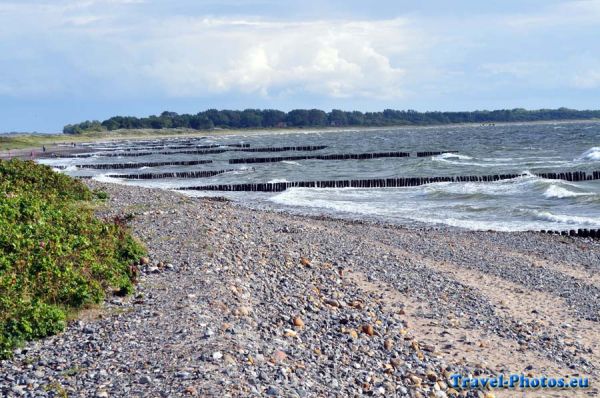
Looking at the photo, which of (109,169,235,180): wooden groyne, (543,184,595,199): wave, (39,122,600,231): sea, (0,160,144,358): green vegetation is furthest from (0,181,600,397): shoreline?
(109,169,235,180): wooden groyne

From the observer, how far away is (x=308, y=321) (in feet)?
29.5

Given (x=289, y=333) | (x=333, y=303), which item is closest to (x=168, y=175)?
(x=333, y=303)

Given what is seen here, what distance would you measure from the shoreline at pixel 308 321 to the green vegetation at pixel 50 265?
257mm

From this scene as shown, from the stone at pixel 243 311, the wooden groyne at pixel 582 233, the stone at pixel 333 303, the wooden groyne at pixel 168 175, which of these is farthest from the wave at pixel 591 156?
the stone at pixel 243 311

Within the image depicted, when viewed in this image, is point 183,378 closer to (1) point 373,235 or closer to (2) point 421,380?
(2) point 421,380

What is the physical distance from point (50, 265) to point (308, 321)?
326 centimetres

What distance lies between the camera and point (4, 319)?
790 centimetres

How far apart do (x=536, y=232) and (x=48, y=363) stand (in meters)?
16.3

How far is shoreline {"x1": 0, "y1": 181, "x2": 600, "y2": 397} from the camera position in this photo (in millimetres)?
6816

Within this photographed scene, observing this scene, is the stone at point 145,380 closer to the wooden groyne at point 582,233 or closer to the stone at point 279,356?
the stone at point 279,356

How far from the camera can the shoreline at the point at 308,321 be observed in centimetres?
682

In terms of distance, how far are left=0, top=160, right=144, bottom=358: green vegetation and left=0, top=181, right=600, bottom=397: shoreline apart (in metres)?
0.26

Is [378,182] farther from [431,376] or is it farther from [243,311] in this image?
[431,376]

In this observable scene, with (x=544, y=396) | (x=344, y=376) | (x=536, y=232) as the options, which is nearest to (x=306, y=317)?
(x=344, y=376)
